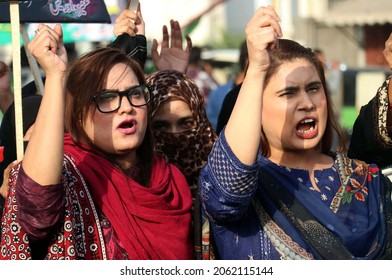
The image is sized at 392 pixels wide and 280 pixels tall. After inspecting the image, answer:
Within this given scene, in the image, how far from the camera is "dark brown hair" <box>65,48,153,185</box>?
Result: 3199 millimetres

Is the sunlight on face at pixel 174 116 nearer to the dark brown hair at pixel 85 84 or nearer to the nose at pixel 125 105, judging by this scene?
the dark brown hair at pixel 85 84

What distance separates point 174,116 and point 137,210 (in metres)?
0.69

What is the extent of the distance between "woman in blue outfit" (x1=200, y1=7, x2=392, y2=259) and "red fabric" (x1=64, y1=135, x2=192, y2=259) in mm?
185

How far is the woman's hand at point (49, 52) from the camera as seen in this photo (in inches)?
112

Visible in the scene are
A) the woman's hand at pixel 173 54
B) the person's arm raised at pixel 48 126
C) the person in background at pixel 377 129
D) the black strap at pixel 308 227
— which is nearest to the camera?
the person's arm raised at pixel 48 126

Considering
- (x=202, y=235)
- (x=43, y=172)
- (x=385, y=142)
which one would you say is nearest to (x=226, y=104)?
(x=385, y=142)

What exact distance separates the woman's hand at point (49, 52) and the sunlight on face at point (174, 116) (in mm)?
882

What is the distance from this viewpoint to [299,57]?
126 inches

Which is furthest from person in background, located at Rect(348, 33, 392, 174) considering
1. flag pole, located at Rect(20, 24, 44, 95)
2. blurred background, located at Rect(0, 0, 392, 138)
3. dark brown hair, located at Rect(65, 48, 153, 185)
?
blurred background, located at Rect(0, 0, 392, 138)

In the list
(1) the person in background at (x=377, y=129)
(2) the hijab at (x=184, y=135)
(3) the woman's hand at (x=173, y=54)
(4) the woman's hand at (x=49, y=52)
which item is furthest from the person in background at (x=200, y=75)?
(4) the woman's hand at (x=49, y=52)

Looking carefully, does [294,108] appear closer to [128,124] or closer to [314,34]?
[128,124]

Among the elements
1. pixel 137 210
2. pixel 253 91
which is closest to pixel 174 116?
→ pixel 137 210
